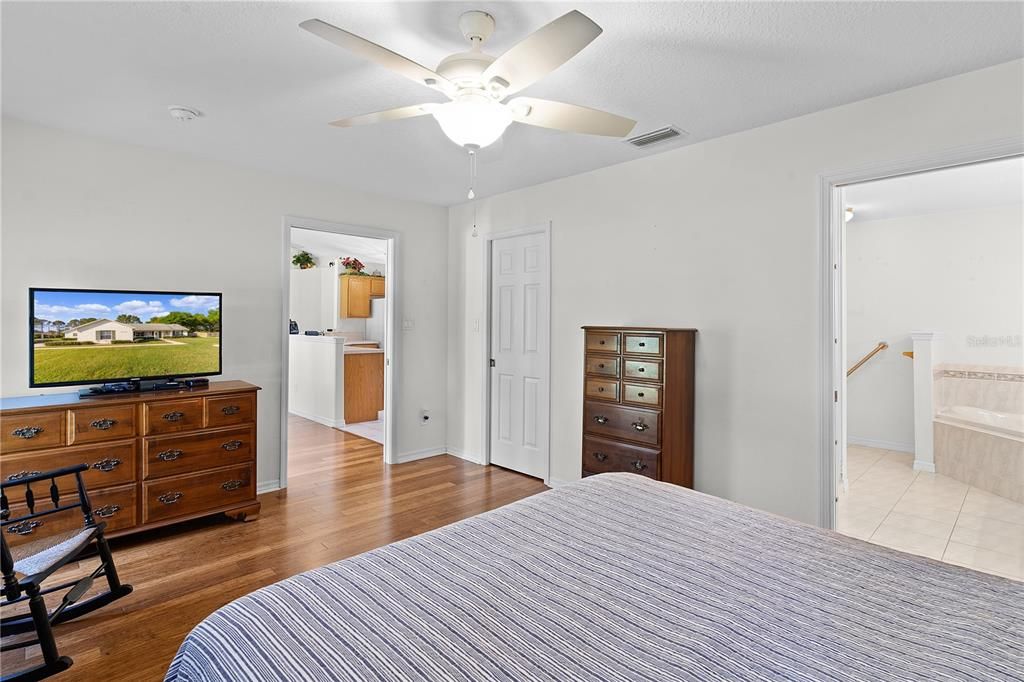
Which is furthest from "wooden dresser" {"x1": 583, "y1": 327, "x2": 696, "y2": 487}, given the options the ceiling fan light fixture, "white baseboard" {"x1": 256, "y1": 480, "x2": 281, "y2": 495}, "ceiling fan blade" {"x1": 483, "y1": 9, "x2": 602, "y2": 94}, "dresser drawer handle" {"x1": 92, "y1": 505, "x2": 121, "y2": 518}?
"dresser drawer handle" {"x1": 92, "y1": 505, "x2": 121, "y2": 518}

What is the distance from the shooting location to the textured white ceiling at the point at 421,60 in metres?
1.89

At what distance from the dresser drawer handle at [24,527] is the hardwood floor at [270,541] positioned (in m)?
0.42

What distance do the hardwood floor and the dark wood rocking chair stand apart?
0.07 metres

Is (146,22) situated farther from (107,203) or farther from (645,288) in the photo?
(645,288)

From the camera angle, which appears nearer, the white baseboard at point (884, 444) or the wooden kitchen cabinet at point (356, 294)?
the white baseboard at point (884, 444)

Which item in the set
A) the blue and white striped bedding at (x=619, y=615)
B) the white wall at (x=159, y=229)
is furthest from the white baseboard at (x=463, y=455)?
the blue and white striped bedding at (x=619, y=615)

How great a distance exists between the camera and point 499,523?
5.25ft

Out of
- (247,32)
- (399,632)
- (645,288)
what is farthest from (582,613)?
(645,288)

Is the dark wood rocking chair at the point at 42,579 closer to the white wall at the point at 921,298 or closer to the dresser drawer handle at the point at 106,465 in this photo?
the dresser drawer handle at the point at 106,465

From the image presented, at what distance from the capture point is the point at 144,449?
297cm

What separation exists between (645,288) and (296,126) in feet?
8.02

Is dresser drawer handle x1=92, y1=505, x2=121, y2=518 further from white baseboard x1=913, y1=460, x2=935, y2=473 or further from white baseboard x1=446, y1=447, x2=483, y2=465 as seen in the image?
white baseboard x1=913, y1=460, x2=935, y2=473

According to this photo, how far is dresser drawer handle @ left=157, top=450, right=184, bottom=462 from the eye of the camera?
304 cm

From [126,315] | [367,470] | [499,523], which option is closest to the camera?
[499,523]
